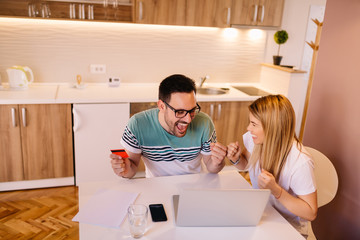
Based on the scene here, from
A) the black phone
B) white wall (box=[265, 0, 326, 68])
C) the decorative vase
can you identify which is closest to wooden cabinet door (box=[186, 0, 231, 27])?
the decorative vase

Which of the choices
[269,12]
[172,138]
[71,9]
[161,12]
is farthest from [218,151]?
[269,12]

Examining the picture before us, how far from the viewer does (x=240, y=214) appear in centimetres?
130

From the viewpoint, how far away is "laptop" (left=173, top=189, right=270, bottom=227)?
1210mm

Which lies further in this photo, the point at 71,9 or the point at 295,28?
the point at 295,28

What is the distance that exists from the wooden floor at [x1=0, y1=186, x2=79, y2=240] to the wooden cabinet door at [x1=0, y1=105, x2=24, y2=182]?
8.0 inches

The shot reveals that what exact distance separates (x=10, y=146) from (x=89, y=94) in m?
0.81

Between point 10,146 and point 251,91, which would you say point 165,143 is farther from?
point 251,91

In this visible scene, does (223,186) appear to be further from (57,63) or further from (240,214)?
(57,63)

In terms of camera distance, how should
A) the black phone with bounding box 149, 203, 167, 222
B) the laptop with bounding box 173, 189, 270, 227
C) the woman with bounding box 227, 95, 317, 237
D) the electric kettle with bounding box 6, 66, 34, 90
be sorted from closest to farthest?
the laptop with bounding box 173, 189, 270, 227, the black phone with bounding box 149, 203, 167, 222, the woman with bounding box 227, 95, 317, 237, the electric kettle with bounding box 6, 66, 34, 90

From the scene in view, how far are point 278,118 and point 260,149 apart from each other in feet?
0.71

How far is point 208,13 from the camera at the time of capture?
316cm

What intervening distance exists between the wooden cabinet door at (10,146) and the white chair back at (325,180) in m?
2.35

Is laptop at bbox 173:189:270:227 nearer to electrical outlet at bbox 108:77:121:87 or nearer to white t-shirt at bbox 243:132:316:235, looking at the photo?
white t-shirt at bbox 243:132:316:235

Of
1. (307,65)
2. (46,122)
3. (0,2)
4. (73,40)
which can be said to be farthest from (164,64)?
(307,65)
